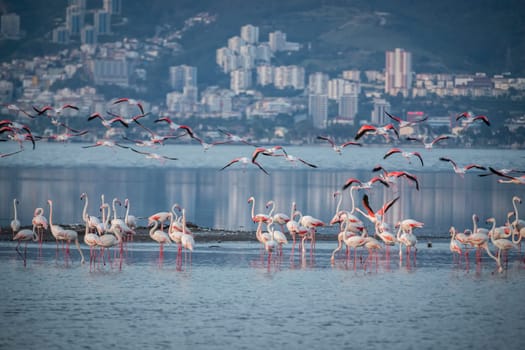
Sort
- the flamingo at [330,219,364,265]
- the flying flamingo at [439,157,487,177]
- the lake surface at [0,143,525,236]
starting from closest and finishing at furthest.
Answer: the flying flamingo at [439,157,487,177] < the flamingo at [330,219,364,265] < the lake surface at [0,143,525,236]

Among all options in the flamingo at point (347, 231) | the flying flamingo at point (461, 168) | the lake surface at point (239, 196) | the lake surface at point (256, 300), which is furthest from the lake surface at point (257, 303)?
the lake surface at point (239, 196)

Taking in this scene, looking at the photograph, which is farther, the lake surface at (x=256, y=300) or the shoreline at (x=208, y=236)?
the shoreline at (x=208, y=236)

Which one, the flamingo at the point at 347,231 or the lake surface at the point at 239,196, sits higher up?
the lake surface at the point at 239,196

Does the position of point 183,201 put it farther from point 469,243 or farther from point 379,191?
point 469,243

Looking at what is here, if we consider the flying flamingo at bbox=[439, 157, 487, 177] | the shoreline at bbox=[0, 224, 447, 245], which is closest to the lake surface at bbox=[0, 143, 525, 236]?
the shoreline at bbox=[0, 224, 447, 245]

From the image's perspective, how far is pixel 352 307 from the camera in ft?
56.4

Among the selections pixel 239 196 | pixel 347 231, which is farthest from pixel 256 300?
pixel 239 196

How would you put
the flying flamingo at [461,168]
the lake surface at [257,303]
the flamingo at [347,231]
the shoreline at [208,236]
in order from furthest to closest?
the shoreline at [208,236] → the flamingo at [347,231] → the flying flamingo at [461,168] → the lake surface at [257,303]

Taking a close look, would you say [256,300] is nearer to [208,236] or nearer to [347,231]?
[347,231]

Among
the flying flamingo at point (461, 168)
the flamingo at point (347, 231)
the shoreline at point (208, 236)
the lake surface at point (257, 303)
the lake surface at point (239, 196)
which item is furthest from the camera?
the lake surface at point (239, 196)

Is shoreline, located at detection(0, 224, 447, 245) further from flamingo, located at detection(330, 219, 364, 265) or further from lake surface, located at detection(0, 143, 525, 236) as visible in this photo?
flamingo, located at detection(330, 219, 364, 265)

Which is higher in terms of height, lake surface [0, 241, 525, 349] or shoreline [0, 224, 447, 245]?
shoreline [0, 224, 447, 245]

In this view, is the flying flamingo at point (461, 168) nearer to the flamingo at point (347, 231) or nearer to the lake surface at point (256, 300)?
the lake surface at point (256, 300)

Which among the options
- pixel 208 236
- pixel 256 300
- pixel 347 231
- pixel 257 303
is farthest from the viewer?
pixel 208 236
